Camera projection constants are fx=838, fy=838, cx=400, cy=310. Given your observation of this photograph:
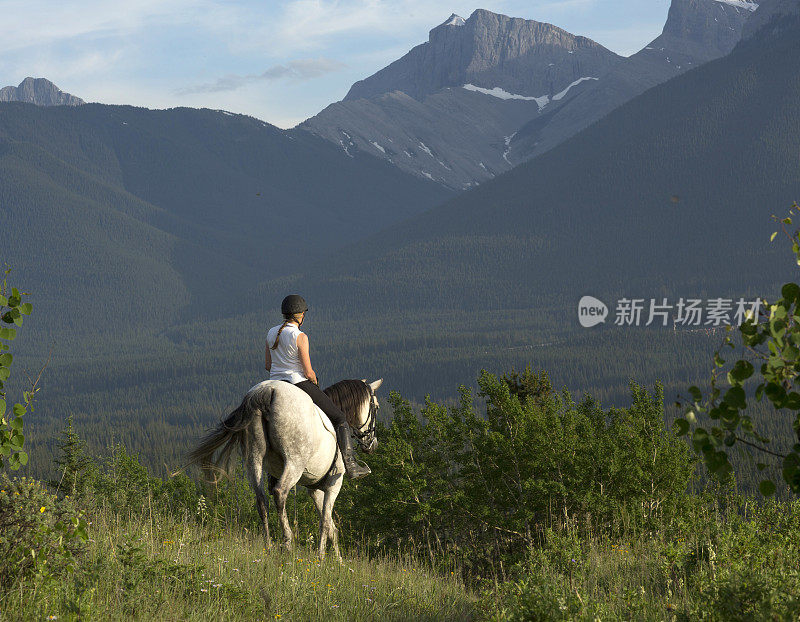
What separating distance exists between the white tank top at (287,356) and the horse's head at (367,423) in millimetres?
1861

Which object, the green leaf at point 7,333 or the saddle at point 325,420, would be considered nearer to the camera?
the green leaf at point 7,333

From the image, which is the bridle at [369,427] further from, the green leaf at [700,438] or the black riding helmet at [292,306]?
the green leaf at [700,438]

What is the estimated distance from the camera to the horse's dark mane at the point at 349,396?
12.9 m

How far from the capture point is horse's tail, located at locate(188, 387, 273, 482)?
438 inches

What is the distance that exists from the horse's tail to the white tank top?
527mm

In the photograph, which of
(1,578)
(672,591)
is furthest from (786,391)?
(1,578)

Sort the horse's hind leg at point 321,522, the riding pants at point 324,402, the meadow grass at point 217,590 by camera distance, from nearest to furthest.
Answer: the meadow grass at point 217,590 → the horse's hind leg at point 321,522 → the riding pants at point 324,402

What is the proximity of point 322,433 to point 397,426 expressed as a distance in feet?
16.3

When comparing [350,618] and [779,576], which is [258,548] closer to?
[350,618]

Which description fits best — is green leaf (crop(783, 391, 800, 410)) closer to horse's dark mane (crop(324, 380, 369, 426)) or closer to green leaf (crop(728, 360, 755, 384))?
green leaf (crop(728, 360, 755, 384))

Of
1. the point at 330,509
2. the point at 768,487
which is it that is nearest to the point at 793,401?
the point at 768,487

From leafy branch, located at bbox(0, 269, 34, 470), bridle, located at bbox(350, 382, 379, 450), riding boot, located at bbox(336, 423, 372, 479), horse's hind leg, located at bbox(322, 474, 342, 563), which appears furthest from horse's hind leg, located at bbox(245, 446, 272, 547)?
leafy branch, located at bbox(0, 269, 34, 470)

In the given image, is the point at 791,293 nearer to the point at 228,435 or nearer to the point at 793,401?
the point at 793,401

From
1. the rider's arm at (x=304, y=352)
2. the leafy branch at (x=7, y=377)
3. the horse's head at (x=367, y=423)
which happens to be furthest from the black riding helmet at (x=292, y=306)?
the leafy branch at (x=7, y=377)
